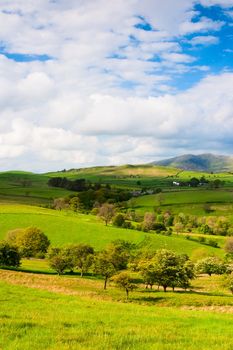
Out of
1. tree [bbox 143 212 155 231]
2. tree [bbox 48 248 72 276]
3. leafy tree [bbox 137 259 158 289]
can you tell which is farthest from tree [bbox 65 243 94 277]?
tree [bbox 143 212 155 231]

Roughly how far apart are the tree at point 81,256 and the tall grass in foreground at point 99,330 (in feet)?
207

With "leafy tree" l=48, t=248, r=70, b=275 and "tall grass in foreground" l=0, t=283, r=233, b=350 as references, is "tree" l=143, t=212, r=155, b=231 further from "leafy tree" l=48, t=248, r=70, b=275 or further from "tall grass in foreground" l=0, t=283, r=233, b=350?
"tall grass in foreground" l=0, t=283, r=233, b=350

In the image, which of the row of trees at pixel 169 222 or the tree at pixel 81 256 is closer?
the tree at pixel 81 256

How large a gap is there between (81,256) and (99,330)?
75.9m

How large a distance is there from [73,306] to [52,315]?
22.3 feet

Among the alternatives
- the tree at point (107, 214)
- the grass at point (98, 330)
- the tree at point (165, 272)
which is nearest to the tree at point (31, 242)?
the tree at point (165, 272)

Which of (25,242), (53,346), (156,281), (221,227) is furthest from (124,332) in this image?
(221,227)

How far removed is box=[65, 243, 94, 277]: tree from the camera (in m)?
92.7

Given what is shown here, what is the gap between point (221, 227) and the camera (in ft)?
598

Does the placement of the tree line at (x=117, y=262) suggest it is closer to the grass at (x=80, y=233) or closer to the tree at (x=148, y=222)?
the grass at (x=80, y=233)

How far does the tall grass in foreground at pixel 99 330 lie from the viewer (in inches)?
688

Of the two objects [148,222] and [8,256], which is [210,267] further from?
[148,222]

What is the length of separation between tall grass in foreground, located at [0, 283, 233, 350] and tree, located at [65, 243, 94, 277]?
63179 mm

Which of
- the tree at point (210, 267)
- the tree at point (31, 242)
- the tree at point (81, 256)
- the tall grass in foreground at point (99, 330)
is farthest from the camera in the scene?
the tree at point (210, 267)
